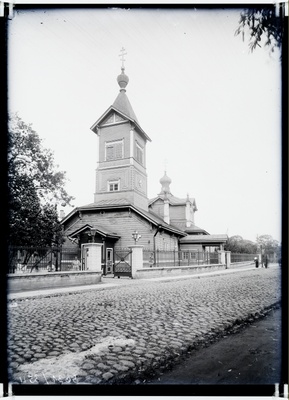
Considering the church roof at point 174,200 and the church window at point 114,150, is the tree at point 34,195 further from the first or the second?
the church roof at point 174,200

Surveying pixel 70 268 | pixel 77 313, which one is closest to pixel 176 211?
pixel 70 268

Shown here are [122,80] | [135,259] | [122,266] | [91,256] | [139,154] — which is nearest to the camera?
[91,256]

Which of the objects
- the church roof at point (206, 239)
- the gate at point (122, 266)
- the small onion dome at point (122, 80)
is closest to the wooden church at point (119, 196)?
the small onion dome at point (122, 80)

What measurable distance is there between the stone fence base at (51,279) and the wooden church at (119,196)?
590 cm

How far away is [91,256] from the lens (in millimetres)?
15188

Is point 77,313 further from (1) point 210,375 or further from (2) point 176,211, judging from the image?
(2) point 176,211

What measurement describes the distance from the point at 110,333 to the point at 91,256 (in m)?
9.96

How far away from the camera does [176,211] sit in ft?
122

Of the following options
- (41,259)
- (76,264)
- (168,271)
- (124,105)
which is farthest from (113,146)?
(41,259)

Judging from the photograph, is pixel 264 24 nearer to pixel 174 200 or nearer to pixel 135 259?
pixel 135 259

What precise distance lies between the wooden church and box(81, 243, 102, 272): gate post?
513 centimetres

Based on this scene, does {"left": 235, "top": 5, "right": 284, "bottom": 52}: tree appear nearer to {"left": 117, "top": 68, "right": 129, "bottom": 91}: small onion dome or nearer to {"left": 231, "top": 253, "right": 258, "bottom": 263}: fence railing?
{"left": 117, "top": 68, "right": 129, "bottom": 91}: small onion dome

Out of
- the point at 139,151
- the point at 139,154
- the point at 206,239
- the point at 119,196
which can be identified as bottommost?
the point at 206,239

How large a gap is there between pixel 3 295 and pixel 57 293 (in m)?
7.47
